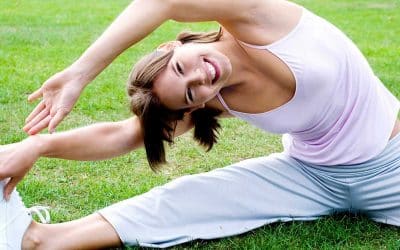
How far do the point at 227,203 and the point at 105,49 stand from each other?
87 centimetres

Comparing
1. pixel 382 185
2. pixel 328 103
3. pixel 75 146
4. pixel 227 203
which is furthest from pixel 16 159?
pixel 382 185

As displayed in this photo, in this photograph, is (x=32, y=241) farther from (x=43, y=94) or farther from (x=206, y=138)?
(x=206, y=138)

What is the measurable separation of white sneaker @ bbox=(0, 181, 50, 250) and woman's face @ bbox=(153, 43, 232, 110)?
0.66 metres

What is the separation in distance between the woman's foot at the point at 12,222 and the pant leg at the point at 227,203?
0.32m

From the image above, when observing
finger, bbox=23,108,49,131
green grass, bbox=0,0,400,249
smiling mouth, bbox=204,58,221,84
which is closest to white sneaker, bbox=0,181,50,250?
finger, bbox=23,108,49,131

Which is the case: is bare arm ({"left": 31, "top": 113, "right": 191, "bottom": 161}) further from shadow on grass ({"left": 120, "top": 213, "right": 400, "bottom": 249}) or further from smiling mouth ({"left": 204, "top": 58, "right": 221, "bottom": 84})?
shadow on grass ({"left": 120, "top": 213, "right": 400, "bottom": 249})

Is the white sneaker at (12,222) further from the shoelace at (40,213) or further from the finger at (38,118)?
the finger at (38,118)

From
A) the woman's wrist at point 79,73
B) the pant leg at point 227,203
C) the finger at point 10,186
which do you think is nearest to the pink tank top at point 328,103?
the pant leg at point 227,203

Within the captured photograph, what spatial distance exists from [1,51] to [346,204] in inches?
188

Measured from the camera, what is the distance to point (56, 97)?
243 centimetres

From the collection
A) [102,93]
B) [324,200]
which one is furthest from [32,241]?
[102,93]

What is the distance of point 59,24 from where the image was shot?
8945mm

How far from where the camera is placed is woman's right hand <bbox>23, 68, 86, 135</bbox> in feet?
7.89

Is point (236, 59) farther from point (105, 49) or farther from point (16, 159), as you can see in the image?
point (16, 159)
